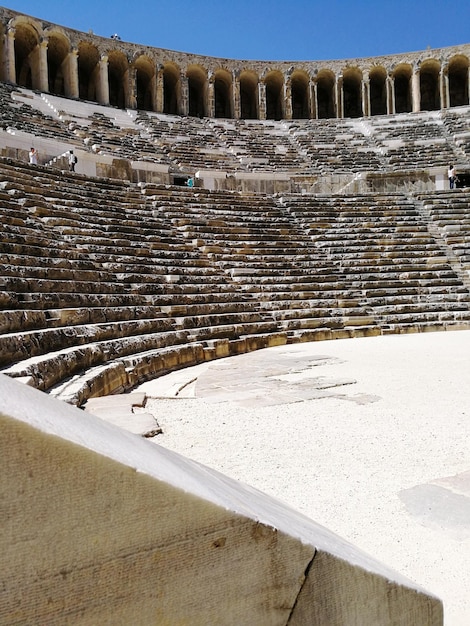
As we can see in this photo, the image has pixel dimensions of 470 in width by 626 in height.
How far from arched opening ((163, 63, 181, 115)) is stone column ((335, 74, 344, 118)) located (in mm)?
8926

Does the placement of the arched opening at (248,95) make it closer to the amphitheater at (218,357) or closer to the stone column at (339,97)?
the stone column at (339,97)

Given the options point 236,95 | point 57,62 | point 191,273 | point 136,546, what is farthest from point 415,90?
point 136,546

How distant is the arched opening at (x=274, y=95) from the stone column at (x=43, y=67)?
1195 cm

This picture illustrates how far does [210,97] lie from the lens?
92.1 feet

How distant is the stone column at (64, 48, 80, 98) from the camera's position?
2544 cm

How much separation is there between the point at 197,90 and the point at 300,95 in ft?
20.7

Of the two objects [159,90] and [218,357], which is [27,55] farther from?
[218,357]

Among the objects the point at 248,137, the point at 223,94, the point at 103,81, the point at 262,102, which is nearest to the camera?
the point at 248,137

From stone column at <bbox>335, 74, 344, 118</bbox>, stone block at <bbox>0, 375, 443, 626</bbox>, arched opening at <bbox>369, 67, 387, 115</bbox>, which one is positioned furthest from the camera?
arched opening at <bbox>369, 67, 387, 115</bbox>

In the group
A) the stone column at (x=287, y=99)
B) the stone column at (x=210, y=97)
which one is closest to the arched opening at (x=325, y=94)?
the stone column at (x=287, y=99)

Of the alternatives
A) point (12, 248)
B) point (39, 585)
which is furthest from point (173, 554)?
point (12, 248)

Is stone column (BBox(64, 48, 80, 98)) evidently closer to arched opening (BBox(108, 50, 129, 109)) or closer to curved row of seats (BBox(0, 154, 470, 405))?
arched opening (BBox(108, 50, 129, 109))

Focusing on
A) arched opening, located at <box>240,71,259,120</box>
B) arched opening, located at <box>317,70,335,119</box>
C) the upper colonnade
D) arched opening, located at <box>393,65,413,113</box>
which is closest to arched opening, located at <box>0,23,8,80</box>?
the upper colonnade

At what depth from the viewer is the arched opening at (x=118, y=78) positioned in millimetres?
26844
